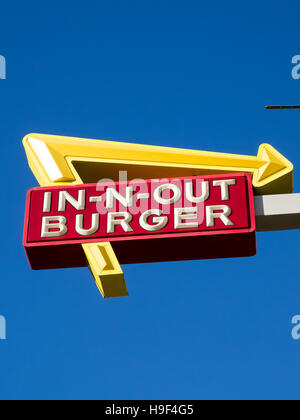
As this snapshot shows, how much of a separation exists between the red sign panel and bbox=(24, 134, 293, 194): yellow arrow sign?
0.31 meters

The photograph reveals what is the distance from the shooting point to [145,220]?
1569 centimetres

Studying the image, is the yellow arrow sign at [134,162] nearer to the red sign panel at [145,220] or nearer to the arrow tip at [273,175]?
the arrow tip at [273,175]

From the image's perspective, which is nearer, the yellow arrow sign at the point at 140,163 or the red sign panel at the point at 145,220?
the red sign panel at the point at 145,220

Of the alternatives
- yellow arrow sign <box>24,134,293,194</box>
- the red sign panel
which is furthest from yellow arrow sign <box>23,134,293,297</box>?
the red sign panel

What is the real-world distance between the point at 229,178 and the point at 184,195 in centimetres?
79

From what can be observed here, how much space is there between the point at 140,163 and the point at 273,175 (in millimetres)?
2195

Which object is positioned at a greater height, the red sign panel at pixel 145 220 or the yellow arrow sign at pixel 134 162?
the yellow arrow sign at pixel 134 162

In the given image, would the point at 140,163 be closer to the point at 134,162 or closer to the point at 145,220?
the point at 134,162

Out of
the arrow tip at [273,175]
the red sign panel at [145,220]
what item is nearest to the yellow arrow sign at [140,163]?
the arrow tip at [273,175]

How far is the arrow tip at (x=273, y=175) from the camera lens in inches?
632

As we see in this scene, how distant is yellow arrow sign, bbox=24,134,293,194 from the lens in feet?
53.0

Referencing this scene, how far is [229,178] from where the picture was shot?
52.6 ft
